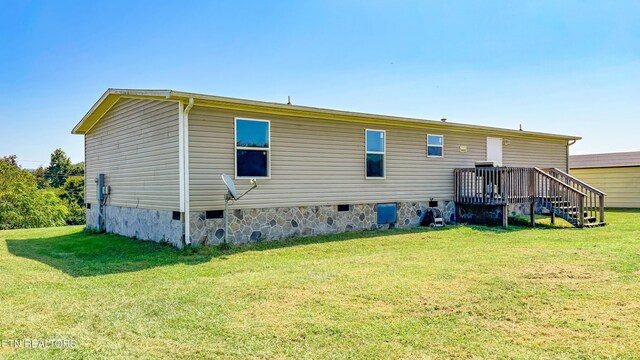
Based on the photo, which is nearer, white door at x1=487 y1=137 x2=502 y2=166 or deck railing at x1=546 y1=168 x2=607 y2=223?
deck railing at x1=546 y1=168 x2=607 y2=223

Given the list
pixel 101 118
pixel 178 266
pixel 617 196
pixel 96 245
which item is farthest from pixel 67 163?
pixel 617 196

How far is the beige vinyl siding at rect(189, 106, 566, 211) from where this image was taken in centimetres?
834

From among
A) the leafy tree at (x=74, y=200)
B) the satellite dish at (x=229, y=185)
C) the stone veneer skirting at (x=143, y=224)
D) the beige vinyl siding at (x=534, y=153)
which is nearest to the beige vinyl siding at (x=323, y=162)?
the satellite dish at (x=229, y=185)

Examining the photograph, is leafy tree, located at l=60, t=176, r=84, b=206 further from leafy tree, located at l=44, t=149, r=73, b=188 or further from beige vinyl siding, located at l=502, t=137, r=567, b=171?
beige vinyl siding, located at l=502, t=137, r=567, b=171

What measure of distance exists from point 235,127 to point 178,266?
3.33 m

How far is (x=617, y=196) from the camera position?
1911 centimetres

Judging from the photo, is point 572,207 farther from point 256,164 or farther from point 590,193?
point 256,164

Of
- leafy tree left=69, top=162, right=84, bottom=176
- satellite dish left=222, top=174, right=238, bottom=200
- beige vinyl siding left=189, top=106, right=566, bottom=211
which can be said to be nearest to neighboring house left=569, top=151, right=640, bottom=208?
beige vinyl siding left=189, top=106, right=566, bottom=211

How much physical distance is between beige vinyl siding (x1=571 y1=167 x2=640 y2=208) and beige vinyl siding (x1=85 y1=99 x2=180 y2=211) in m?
20.0

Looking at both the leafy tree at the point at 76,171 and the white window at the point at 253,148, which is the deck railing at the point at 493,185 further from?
the leafy tree at the point at 76,171

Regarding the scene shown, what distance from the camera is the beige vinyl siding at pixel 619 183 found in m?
18.6

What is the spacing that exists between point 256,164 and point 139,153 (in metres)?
2.96

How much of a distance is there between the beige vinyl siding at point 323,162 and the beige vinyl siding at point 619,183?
994cm

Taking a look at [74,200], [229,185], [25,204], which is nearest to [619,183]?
[229,185]
